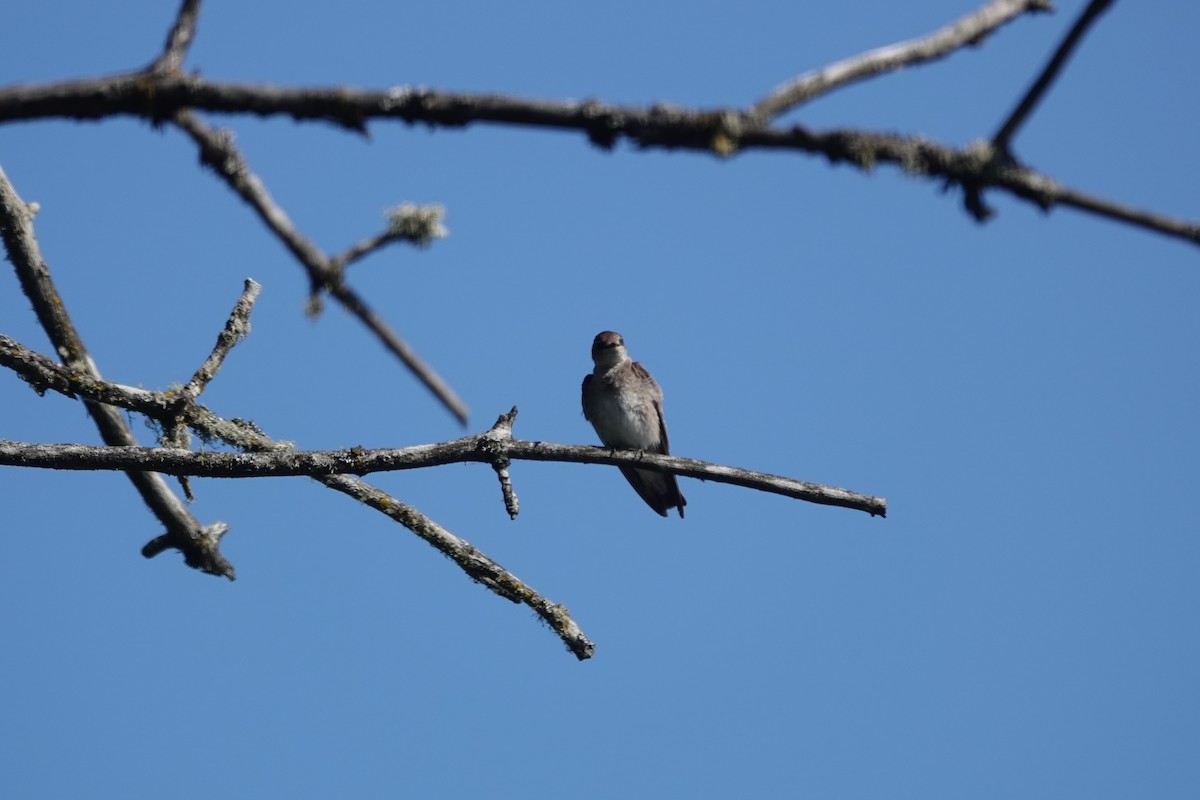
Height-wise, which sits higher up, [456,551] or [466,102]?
[456,551]

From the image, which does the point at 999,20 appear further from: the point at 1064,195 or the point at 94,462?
the point at 94,462

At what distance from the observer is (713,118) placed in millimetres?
2225

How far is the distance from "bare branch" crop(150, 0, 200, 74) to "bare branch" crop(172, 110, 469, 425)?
0.32 feet

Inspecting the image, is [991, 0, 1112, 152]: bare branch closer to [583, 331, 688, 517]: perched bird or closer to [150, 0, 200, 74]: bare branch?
[150, 0, 200, 74]: bare branch

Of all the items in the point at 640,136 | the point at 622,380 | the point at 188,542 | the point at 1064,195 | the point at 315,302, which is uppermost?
the point at 622,380

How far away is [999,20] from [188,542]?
19.4ft

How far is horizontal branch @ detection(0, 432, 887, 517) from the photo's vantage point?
17.8ft

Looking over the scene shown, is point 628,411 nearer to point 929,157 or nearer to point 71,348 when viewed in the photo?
point 71,348

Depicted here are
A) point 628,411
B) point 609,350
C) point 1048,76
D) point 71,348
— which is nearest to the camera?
point 1048,76

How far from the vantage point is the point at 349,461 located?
5.71 metres

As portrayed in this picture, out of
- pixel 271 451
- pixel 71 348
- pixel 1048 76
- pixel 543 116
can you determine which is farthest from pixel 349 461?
pixel 1048 76

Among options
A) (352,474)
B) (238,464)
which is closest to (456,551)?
(352,474)

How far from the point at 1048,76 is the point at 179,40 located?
1605 mm

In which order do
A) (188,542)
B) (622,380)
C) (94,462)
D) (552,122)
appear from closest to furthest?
1. (552,122)
2. (94,462)
3. (188,542)
4. (622,380)
